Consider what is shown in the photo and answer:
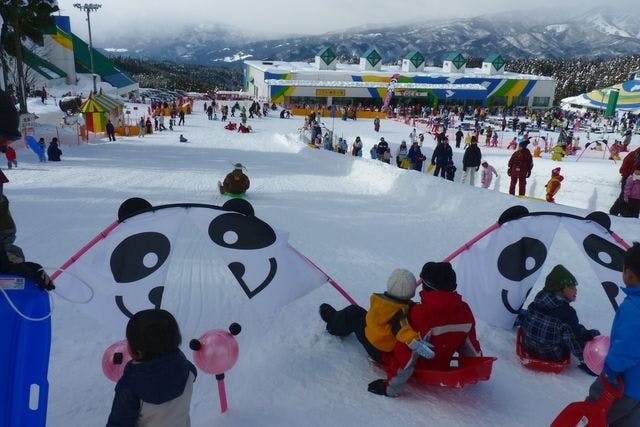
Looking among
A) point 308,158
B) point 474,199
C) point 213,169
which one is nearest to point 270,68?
point 308,158

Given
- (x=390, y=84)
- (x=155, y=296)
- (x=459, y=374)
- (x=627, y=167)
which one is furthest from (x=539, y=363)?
(x=390, y=84)

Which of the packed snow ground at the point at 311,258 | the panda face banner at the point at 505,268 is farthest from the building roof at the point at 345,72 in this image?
the panda face banner at the point at 505,268

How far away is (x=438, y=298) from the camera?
2.78 metres

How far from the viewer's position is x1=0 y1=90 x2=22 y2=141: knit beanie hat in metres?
2.42

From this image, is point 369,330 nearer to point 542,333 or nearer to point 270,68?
point 542,333

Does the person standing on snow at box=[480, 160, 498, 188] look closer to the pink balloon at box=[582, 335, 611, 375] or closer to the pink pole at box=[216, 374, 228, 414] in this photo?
the pink balloon at box=[582, 335, 611, 375]

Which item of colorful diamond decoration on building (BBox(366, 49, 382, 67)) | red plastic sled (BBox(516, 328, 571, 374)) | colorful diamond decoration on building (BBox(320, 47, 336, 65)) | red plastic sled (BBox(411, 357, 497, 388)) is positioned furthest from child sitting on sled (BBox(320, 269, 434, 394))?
colorful diamond decoration on building (BBox(366, 49, 382, 67))

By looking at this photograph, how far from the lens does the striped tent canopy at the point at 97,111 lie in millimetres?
20297

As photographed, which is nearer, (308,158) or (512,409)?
(512,409)

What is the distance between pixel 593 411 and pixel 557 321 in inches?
38.8

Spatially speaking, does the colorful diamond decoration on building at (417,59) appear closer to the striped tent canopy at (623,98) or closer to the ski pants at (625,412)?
the striped tent canopy at (623,98)

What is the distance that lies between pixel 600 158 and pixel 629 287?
61.7 ft

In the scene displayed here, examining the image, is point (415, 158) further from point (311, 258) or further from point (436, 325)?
point (436, 325)

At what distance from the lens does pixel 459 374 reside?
2750 millimetres
